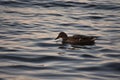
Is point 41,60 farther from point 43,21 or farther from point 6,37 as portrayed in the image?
point 43,21

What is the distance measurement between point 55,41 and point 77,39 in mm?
1100

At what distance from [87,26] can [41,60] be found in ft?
24.2

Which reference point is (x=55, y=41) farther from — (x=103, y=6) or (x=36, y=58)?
(x=103, y=6)

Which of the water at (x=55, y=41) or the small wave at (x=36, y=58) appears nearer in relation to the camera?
the water at (x=55, y=41)

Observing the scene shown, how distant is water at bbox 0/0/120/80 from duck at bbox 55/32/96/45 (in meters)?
0.27

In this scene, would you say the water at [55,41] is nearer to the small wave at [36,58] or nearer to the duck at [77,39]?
the small wave at [36,58]

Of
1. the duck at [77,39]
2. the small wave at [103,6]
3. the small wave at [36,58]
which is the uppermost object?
the small wave at [103,6]

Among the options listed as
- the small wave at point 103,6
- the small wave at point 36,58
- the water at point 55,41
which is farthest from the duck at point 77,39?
the small wave at point 103,6

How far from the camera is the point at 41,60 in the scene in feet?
48.0

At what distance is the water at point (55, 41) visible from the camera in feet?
42.8

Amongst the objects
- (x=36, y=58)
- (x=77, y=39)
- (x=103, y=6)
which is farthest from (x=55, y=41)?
(x=103, y=6)

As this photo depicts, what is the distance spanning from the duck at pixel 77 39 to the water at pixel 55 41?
27 cm

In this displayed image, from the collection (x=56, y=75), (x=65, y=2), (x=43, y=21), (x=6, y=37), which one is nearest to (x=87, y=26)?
(x=43, y=21)

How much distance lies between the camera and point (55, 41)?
1844 cm
